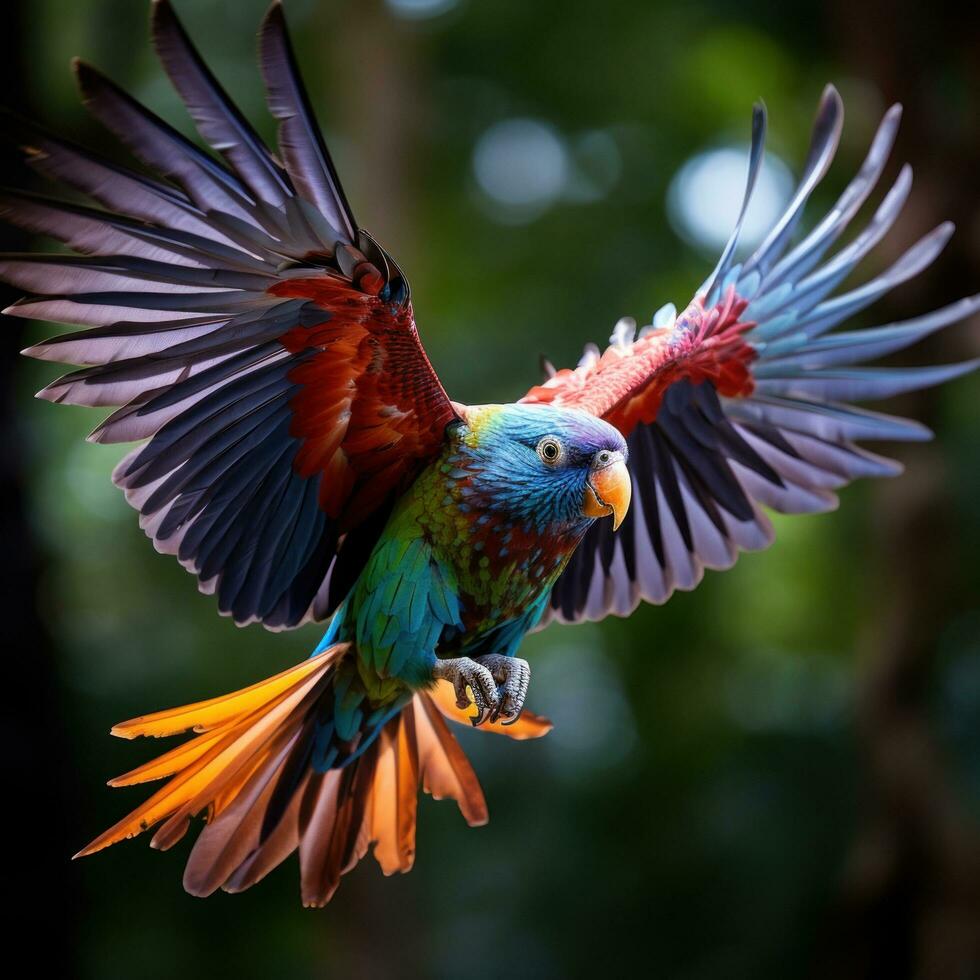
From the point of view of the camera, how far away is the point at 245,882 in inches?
131

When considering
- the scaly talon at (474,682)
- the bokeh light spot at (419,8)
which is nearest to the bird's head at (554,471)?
the scaly talon at (474,682)

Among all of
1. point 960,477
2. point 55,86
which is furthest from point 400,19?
point 960,477

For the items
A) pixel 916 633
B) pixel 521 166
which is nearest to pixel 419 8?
pixel 521 166

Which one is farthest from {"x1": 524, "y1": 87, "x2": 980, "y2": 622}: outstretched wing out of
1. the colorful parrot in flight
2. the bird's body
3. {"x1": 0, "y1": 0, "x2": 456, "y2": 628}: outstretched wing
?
{"x1": 0, "y1": 0, "x2": 456, "y2": 628}: outstretched wing

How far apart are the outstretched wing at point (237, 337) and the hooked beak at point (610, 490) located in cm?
43

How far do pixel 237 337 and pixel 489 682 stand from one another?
1.06 metres

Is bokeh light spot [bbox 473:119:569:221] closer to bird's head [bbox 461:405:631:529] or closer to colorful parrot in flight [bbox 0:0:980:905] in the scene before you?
colorful parrot in flight [bbox 0:0:980:905]

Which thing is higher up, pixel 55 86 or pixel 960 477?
pixel 55 86

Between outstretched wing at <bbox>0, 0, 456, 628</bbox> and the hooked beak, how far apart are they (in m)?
0.43

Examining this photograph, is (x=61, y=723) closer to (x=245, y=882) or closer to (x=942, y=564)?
(x=245, y=882)

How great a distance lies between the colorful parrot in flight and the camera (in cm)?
243

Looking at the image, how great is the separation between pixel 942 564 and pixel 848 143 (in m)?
3.01

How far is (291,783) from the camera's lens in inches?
137

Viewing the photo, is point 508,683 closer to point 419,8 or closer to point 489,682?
point 489,682
